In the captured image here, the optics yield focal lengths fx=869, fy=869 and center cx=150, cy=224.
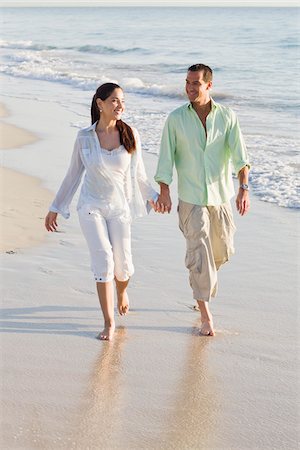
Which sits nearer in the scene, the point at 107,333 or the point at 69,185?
the point at 107,333

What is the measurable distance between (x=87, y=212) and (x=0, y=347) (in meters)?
0.92

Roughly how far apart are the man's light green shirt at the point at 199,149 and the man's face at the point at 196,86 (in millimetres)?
78

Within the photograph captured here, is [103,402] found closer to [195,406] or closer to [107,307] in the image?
[195,406]

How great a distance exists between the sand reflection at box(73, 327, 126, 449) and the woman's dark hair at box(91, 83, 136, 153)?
45.4 inches

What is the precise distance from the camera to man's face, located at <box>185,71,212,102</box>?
5062 millimetres

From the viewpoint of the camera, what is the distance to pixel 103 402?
13.6ft

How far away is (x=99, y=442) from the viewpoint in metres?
3.74

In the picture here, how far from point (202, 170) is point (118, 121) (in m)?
0.58

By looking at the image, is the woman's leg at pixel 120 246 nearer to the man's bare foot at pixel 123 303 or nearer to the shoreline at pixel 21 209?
the man's bare foot at pixel 123 303

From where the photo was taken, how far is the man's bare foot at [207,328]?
512cm

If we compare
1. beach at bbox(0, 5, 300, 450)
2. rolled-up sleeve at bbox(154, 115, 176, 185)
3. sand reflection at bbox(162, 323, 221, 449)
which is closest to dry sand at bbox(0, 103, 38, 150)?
beach at bbox(0, 5, 300, 450)

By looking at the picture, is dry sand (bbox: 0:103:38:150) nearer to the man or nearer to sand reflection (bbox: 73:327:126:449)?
the man

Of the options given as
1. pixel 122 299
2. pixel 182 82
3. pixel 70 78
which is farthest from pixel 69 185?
pixel 70 78

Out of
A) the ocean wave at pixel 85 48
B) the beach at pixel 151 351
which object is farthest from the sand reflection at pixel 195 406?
the ocean wave at pixel 85 48
